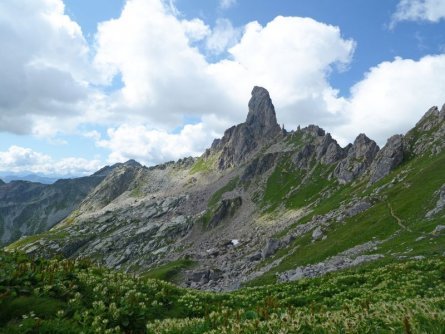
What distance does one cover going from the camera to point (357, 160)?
185250 millimetres

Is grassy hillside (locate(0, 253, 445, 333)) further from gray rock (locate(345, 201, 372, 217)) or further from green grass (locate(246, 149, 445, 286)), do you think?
gray rock (locate(345, 201, 372, 217))

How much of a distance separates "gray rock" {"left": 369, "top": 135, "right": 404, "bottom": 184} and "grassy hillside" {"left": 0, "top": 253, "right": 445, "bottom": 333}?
421 ft

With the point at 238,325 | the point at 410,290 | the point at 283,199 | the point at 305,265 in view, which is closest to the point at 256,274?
the point at 305,265

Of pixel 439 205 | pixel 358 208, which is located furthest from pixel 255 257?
pixel 439 205

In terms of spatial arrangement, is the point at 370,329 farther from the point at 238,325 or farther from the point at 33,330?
the point at 33,330

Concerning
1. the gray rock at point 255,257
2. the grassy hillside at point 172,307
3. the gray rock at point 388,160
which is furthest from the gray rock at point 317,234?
the grassy hillside at point 172,307

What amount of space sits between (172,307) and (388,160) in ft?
488

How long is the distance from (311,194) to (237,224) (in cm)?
3898

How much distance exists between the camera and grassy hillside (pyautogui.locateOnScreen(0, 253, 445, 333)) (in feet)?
32.3

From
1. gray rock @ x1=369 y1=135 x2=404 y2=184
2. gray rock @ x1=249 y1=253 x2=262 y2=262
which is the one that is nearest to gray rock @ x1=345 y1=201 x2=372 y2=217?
gray rock @ x1=249 y1=253 x2=262 y2=262

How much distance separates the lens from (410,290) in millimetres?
23922

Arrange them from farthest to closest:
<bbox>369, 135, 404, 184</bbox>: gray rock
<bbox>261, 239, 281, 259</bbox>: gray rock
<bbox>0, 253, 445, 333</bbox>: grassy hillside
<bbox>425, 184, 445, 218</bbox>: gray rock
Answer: <bbox>369, 135, 404, 184</bbox>: gray rock, <bbox>261, 239, 281, 259</bbox>: gray rock, <bbox>425, 184, 445, 218</bbox>: gray rock, <bbox>0, 253, 445, 333</bbox>: grassy hillside

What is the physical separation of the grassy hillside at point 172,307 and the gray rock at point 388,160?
128395mm

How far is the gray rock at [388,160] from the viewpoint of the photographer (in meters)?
150
